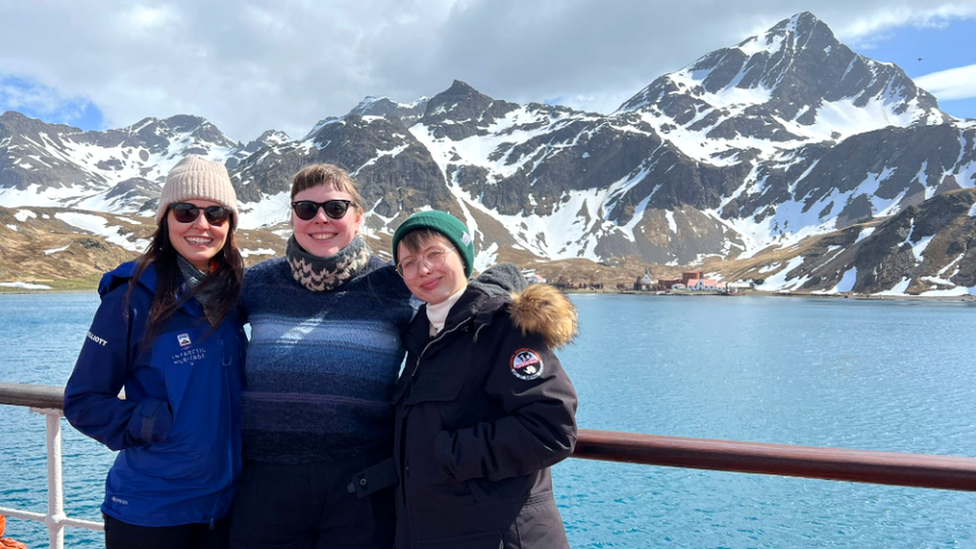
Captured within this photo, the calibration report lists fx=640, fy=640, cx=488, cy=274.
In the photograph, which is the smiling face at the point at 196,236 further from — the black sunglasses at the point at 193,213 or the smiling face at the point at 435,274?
the smiling face at the point at 435,274

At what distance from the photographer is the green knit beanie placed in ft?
10.3

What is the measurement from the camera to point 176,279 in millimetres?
3225

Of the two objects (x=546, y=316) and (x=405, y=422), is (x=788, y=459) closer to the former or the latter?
(x=546, y=316)

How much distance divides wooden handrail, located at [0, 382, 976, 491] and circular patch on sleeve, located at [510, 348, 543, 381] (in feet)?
2.08

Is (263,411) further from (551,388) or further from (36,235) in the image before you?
(36,235)

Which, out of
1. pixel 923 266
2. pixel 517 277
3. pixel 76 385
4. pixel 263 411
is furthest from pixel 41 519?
pixel 923 266

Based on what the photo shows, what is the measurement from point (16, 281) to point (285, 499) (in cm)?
16080

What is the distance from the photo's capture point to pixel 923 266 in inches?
6230

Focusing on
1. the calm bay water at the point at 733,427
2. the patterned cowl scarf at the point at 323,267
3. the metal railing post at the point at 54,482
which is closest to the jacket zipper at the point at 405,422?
the patterned cowl scarf at the point at 323,267

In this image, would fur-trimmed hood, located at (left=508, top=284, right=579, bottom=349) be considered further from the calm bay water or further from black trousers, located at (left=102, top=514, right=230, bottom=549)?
the calm bay water

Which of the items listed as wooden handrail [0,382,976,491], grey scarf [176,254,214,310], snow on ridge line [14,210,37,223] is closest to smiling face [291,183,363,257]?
grey scarf [176,254,214,310]

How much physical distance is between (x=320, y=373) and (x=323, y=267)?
1.87 feet

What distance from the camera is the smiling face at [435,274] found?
10.4 ft

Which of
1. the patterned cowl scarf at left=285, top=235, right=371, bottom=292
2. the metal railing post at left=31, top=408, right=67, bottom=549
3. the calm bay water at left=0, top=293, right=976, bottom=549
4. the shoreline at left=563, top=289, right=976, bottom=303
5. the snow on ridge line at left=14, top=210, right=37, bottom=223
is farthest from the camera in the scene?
the snow on ridge line at left=14, top=210, right=37, bottom=223
